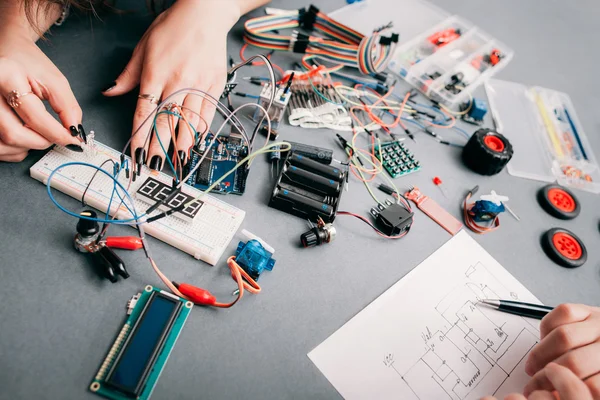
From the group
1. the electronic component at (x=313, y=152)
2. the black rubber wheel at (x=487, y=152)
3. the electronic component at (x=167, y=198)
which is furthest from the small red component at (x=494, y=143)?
the electronic component at (x=167, y=198)

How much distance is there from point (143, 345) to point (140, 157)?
47 cm

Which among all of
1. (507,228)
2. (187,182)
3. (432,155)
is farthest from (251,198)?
(507,228)

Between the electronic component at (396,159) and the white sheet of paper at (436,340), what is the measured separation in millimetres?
289

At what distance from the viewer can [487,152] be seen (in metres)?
1.30

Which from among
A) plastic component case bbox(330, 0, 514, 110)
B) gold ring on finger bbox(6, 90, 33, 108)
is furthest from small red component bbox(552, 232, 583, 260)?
gold ring on finger bbox(6, 90, 33, 108)

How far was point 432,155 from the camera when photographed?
1.36 meters

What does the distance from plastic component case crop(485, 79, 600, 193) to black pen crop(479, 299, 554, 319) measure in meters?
0.53

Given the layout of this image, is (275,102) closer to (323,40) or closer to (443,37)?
(323,40)

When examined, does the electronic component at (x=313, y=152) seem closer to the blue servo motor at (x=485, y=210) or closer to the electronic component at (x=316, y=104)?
the electronic component at (x=316, y=104)

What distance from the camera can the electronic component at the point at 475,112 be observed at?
4.84 ft

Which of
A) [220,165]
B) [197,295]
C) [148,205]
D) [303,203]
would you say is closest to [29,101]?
[148,205]

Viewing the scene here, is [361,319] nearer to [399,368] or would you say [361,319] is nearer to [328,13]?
[399,368]

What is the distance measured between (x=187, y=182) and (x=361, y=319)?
58 centimetres

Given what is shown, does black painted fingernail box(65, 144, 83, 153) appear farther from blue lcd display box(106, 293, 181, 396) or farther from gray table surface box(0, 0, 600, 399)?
blue lcd display box(106, 293, 181, 396)
